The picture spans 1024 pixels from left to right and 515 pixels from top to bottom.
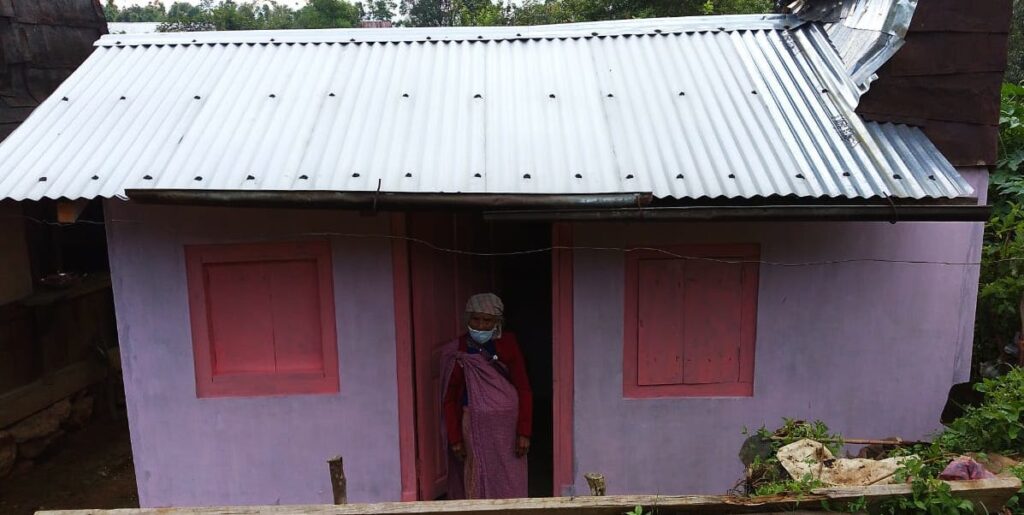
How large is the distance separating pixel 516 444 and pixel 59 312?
5.49 m

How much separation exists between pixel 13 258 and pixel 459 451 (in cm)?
507

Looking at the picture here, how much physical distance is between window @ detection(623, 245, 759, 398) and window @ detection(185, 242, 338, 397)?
212cm

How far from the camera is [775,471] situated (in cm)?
304

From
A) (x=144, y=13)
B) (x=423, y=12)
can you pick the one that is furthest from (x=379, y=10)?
(x=144, y=13)

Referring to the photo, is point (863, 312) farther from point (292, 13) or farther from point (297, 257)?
point (292, 13)

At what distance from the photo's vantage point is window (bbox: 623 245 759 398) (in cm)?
432

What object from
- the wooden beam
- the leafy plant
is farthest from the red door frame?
the wooden beam

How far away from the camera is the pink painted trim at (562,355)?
4.25 metres

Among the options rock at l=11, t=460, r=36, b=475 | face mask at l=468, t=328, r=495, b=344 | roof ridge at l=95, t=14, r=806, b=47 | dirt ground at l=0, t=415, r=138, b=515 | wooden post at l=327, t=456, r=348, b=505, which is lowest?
dirt ground at l=0, t=415, r=138, b=515

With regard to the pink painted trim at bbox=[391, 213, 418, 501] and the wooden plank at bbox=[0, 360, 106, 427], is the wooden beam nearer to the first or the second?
the pink painted trim at bbox=[391, 213, 418, 501]

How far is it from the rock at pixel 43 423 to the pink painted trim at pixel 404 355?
453 cm

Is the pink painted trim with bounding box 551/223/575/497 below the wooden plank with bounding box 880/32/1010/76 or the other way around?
below

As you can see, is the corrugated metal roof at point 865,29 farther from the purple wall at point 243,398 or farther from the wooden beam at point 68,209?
the wooden beam at point 68,209

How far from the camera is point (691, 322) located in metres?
4.40
